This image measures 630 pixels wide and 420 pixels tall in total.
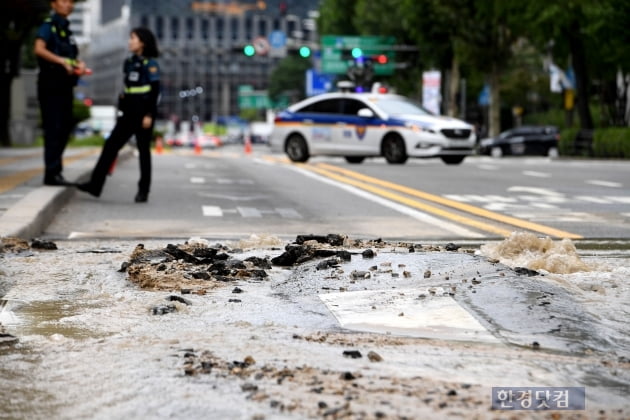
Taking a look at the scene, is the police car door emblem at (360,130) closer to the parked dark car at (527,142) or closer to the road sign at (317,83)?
the parked dark car at (527,142)

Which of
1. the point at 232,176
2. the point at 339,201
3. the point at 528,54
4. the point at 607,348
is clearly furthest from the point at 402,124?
the point at 528,54

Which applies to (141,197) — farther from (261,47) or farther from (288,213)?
(261,47)

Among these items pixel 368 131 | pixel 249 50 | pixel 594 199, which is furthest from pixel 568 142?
pixel 594 199

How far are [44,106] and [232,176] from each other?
8289mm

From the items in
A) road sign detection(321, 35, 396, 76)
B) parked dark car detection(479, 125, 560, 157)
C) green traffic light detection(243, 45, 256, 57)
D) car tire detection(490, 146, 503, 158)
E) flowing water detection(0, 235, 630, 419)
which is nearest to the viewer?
flowing water detection(0, 235, 630, 419)

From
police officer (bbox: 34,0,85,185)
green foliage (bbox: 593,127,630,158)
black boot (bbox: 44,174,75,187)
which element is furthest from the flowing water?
green foliage (bbox: 593,127,630,158)

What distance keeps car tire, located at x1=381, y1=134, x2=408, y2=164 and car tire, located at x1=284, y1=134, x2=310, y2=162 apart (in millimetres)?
2042

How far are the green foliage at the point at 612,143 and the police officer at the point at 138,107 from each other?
28.4m

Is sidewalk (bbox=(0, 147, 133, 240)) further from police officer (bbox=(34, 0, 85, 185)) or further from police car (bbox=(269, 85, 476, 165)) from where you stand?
police car (bbox=(269, 85, 476, 165))

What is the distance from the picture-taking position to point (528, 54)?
7656 centimetres

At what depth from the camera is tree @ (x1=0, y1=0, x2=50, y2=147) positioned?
43787 millimetres

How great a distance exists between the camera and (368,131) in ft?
105

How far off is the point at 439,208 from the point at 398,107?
17.3 m

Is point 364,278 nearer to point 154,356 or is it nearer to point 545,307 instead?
point 545,307
